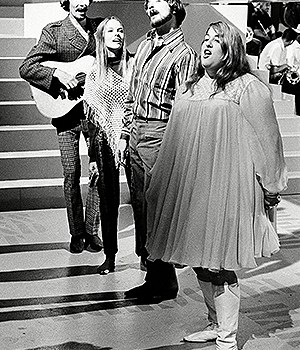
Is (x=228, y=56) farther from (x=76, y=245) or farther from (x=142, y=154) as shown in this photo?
(x=76, y=245)

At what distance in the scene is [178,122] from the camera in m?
4.73

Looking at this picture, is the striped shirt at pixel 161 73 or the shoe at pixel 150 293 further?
the shoe at pixel 150 293

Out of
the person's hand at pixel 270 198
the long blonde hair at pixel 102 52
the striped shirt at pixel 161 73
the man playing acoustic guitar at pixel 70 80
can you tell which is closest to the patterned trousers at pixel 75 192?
the man playing acoustic guitar at pixel 70 80

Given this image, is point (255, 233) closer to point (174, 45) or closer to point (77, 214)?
point (174, 45)

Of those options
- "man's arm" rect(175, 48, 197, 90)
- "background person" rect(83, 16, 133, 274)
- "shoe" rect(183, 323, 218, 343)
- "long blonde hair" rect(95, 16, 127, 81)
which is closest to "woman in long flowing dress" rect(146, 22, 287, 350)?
"shoe" rect(183, 323, 218, 343)

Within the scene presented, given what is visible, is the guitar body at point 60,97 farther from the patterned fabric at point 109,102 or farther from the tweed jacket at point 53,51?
the patterned fabric at point 109,102

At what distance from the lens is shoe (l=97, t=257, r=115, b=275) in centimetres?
630

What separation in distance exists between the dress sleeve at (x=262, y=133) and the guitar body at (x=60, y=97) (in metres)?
2.28

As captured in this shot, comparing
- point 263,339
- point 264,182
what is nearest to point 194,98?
point 264,182

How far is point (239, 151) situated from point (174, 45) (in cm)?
116

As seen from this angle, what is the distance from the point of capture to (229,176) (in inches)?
178

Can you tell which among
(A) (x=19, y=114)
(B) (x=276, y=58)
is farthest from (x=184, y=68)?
(B) (x=276, y=58)

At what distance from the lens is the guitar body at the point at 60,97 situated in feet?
21.6

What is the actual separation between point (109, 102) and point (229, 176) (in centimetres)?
184
